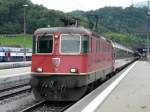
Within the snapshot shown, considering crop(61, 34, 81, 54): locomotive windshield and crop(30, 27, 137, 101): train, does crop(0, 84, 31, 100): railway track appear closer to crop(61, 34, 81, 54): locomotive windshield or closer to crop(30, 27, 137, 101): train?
crop(30, 27, 137, 101): train

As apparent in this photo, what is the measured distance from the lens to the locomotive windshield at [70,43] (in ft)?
56.4

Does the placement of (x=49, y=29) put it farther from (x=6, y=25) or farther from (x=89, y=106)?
(x=6, y=25)

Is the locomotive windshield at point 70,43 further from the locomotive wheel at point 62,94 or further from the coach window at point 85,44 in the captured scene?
the locomotive wheel at point 62,94

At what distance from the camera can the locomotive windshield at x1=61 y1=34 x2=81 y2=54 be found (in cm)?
1719

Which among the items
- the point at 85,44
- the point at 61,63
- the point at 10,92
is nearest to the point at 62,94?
the point at 61,63

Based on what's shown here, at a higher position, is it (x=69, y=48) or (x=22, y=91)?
(x=69, y=48)

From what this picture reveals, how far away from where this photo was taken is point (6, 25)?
95562mm

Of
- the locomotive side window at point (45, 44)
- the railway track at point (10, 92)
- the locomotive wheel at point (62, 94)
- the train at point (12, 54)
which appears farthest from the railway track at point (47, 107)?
the train at point (12, 54)

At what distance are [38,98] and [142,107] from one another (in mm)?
5131

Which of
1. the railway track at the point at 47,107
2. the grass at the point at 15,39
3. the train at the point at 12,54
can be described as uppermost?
the grass at the point at 15,39

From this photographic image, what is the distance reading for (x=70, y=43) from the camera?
17.3 metres

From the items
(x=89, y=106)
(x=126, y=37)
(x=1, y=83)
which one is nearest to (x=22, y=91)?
(x=1, y=83)

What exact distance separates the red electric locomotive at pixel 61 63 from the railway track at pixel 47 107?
1.01 feet

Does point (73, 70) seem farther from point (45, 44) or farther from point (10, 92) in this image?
point (10, 92)
